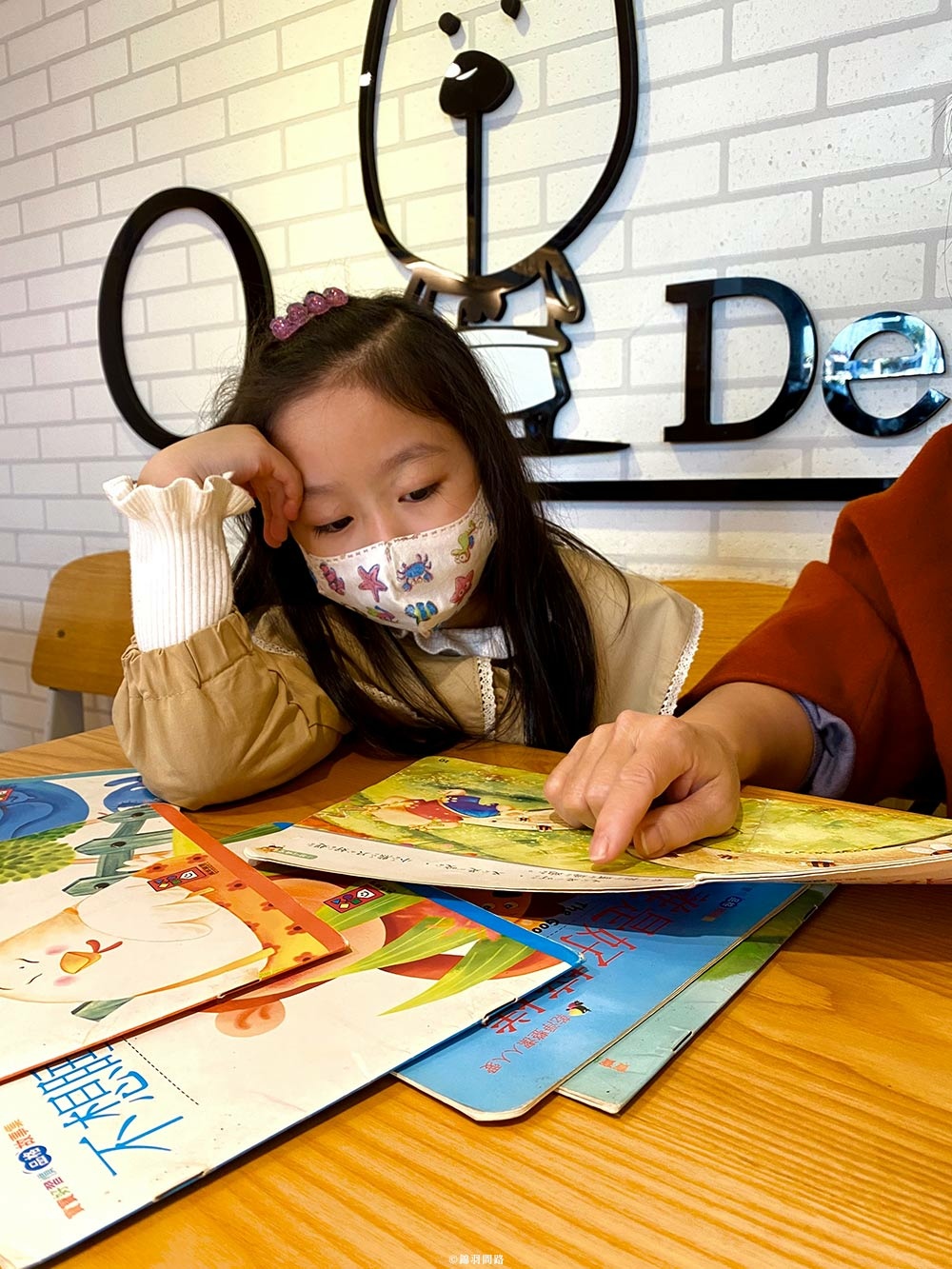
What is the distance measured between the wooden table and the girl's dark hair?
491 millimetres

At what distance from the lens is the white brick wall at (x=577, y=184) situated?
45.2 inches

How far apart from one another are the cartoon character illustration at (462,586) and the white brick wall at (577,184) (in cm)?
59

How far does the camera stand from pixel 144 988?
0.34 meters

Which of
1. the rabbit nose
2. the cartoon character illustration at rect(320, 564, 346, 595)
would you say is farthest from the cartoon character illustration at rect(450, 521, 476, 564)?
the rabbit nose

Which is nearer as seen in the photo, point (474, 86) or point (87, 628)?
point (474, 86)

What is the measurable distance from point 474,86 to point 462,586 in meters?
0.99

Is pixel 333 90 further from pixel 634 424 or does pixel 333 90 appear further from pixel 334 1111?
pixel 334 1111

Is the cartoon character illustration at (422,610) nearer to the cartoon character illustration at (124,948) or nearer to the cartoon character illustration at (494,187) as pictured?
the cartoon character illustration at (124,948)

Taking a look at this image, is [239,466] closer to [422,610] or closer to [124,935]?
[422,610]

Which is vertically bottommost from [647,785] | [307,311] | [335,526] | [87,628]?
[87,628]

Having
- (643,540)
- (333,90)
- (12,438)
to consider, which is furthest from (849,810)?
(12,438)

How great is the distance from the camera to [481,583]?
3.07 ft

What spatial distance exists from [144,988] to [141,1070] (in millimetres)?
48

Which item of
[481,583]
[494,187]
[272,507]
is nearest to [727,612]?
[481,583]
